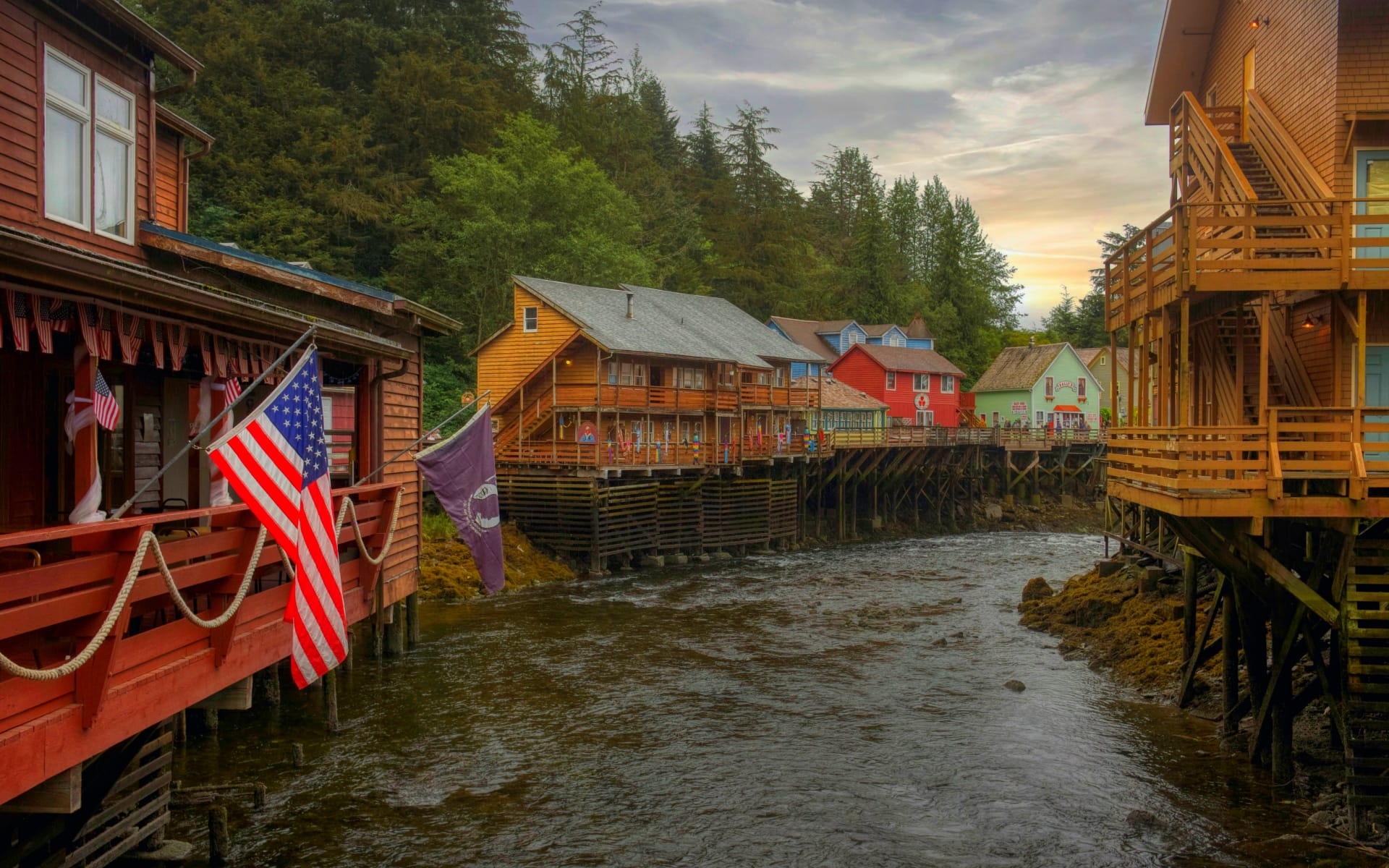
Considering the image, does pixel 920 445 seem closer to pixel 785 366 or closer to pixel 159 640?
pixel 785 366

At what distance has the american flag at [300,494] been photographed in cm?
814

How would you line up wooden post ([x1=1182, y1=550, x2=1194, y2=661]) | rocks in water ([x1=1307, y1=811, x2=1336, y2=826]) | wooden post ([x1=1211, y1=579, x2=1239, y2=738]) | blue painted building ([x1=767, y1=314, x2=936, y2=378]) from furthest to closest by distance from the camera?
blue painted building ([x1=767, y1=314, x2=936, y2=378]), wooden post ([x1=1182, y1=550, x2=1194, y2=661]), wooden post ([x1=1211, y1=579, x2=1239, y2=738]), rocks in water ([x1=1307, y1=811, x2=1336, y2=826])

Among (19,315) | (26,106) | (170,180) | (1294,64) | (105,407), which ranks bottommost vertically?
(105,407)

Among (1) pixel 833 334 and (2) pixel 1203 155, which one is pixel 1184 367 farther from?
(1) pixel 833 334

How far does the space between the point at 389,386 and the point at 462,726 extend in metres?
5.90

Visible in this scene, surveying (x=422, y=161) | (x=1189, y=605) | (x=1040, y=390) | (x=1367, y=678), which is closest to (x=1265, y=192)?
(x=1189, y=605)

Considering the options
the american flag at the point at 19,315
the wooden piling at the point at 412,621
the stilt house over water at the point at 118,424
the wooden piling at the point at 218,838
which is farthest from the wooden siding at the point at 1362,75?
the wooden piling at the point at 412,621

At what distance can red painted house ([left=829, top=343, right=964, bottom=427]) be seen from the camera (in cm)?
6588

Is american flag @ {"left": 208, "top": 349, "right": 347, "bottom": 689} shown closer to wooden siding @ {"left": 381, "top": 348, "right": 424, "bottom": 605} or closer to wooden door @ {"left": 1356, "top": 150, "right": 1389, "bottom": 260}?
wooden siding @ {"left": 381, "top": 348, "right": 424, "bottom": 605}

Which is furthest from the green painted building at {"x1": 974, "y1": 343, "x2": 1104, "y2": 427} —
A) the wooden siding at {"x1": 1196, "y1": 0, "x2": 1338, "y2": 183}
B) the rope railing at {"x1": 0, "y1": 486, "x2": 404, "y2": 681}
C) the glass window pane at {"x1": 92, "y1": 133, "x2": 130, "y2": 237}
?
the rope railing at {"x1": 0, "y1": 486, "x2": 404, "y2": 681}

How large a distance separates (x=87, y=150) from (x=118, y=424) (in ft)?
10.7

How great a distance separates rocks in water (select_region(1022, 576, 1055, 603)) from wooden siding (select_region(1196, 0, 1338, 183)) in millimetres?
12988

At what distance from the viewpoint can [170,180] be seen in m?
15.8

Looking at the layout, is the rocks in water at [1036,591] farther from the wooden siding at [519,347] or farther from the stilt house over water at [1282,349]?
the wooden siding at [519,347]
